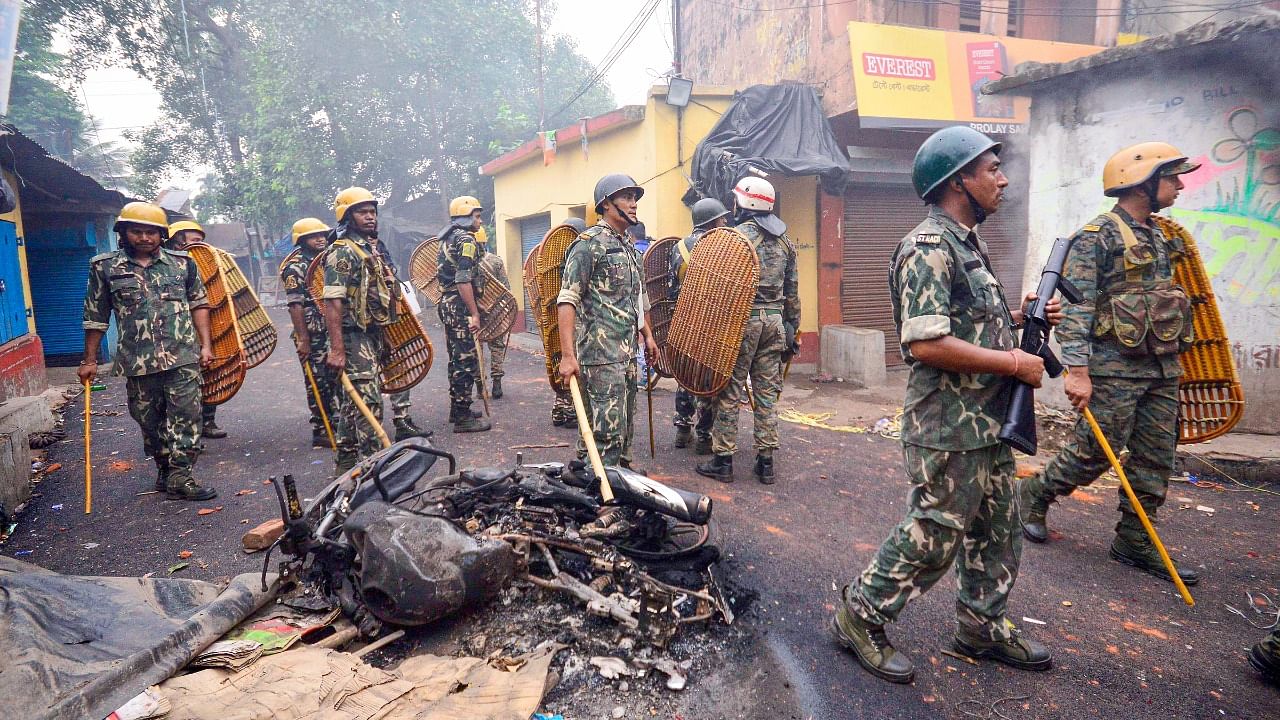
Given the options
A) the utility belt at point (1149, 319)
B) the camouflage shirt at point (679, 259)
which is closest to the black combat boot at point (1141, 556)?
the utility belt at point (1149, 319)

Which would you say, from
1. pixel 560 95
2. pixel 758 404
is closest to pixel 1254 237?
pixel 758 404

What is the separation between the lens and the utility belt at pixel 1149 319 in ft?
10.8

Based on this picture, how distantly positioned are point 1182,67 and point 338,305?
685 cm

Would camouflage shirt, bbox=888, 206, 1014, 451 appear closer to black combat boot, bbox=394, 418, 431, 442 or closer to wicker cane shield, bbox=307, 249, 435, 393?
wicker cane shield, bbox=307, 249, 435, 393

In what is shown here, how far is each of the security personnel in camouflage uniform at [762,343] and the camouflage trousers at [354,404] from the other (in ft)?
7.78

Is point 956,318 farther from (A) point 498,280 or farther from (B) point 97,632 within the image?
(A) point 498,280

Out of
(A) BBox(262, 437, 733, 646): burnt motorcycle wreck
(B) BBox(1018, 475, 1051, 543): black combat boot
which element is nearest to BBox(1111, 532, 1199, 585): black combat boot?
(B) BBox(1018, 475, 1051, 543): black combat boot

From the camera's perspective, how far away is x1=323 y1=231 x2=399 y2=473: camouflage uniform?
15.0 feet

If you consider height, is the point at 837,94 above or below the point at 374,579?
above

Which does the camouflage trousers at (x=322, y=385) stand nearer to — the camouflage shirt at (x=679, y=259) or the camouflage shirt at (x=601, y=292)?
the camouflage shirt at (x=601, y=292)

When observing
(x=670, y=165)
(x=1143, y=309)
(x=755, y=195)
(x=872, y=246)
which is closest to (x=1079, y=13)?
(x=872, y=246)

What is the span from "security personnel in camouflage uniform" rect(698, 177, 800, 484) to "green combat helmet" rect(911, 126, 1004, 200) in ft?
7.31

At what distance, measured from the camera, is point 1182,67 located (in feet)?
18.0

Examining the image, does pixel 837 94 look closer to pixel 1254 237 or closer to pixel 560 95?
pixel 1254 237
